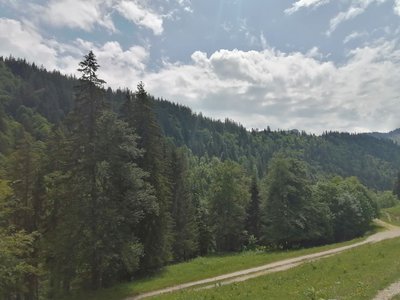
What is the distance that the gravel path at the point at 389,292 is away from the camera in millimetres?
16987

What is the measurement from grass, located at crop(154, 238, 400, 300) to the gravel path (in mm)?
253

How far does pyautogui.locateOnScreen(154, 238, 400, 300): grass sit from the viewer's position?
58.8ft

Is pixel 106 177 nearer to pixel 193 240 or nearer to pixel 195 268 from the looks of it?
pixel 195 268

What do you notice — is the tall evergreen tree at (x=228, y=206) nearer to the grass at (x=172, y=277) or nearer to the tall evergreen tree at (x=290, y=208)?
the tall evergreen tree at (x=290, y=208)

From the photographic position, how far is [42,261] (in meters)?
33.1

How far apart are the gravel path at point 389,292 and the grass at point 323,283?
0.25 meters

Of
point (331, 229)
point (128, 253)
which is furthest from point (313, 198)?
point (128, 253)

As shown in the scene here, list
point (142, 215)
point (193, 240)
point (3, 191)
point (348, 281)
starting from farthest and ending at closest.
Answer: point (193, 240) → point (142, 215) → point (3, 191) → point (348, 281)

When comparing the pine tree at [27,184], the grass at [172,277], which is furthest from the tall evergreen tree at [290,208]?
the pine tree at [27,184]

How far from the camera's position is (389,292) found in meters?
17.9

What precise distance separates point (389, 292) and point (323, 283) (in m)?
3.51

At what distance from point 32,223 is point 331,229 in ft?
140

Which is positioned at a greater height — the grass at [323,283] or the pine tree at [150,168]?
the pine tree at [150,168]

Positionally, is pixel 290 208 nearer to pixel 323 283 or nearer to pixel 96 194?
pixel 96 194
